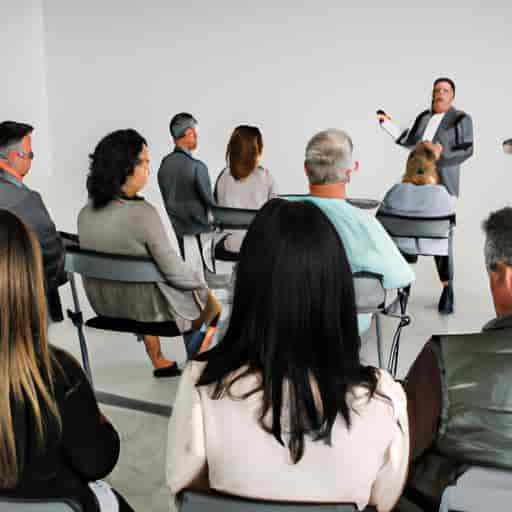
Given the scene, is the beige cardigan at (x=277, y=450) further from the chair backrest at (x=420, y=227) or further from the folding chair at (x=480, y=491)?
the chair backrest at (x=420, y=227)

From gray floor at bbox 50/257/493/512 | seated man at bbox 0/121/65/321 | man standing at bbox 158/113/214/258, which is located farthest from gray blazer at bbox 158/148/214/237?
seated man at bbox 0/121/65/321

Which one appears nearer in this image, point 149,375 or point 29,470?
point 29,470

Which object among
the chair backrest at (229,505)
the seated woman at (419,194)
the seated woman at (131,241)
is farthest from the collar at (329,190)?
the chair backrest at (229,505)

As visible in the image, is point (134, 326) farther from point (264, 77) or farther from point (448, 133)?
point (264, 77)

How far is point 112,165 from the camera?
9.92ft

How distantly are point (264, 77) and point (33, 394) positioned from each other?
619 centimetres

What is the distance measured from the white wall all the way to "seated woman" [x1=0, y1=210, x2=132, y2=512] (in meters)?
6.38

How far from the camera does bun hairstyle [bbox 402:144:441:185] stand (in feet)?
13.5

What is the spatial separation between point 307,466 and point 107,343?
2.90 m

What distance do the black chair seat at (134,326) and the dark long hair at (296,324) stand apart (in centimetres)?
171

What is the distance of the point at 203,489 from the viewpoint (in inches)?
52.0

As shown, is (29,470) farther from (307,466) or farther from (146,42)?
(146,42)

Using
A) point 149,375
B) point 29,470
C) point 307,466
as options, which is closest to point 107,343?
A: point 149,375

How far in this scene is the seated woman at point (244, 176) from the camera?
437 cm
